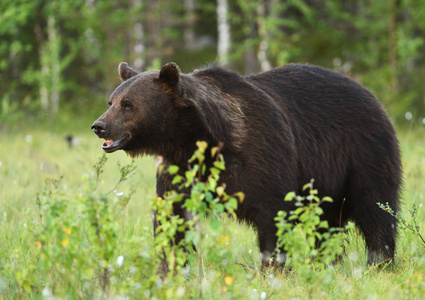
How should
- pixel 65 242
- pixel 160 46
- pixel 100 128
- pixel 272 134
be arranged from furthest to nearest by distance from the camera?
pixel 160 46
pixel 272 134
pixel 100 128
pixel 65 242

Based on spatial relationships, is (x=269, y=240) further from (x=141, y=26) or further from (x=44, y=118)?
(x=141, y=26)

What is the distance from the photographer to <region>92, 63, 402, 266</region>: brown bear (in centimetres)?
416

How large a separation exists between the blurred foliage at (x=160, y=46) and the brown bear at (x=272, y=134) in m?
8.95

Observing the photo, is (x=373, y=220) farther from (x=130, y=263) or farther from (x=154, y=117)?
(x=130, y=263)

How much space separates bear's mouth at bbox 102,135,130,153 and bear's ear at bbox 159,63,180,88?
471mm

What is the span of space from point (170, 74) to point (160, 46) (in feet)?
54.4

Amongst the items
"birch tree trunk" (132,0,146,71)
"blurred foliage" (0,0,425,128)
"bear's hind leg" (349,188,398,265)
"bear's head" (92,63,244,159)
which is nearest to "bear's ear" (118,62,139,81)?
"bear's head" (92,63,244,159)

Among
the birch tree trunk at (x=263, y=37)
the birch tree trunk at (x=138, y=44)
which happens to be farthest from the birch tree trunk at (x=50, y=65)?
the birch tree trunk at (x=263, y=37)

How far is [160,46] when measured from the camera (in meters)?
20.3

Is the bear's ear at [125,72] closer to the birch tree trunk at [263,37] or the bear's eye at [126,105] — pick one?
the bear's eye at [126,105]

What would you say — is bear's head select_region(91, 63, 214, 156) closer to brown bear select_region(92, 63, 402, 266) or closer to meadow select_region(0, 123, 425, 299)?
brown bear select_region(92, 63, 402, 266)

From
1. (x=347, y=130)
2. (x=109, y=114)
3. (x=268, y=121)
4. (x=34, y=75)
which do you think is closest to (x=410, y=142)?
(x=347, y=130)

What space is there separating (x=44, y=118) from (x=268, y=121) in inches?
530

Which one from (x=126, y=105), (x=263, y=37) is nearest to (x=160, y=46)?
(x=263, y=37)
